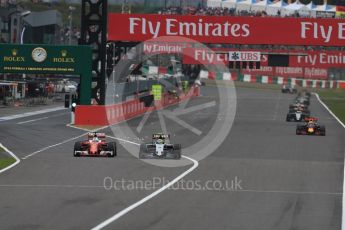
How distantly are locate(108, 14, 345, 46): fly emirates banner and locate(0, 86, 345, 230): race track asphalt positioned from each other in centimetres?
1001

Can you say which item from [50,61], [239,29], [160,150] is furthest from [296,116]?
[160,150]

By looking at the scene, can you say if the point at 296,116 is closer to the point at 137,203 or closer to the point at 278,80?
the point at 137,203

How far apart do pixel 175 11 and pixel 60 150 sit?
164ft

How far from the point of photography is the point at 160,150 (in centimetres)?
2773

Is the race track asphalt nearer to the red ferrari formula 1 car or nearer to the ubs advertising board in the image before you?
the red ferrari formula 1 car

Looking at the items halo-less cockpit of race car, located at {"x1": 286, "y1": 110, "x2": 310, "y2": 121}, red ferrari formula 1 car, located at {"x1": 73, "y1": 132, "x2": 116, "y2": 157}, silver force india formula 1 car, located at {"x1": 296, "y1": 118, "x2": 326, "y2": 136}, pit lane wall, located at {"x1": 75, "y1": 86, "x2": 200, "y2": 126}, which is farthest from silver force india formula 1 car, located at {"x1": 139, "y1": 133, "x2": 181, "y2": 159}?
halo-less cockpit of race car, located at {"x1": 286, "y1": 110, "x2": 310, "y2": 121}

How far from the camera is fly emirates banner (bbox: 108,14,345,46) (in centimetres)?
4769

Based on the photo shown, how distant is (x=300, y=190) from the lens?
67.9 ft

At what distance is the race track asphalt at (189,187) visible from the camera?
15336 millimetres

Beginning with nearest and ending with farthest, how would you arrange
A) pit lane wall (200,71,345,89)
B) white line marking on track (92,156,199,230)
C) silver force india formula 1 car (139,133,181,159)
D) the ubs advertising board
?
white line marking on track (92,156,199,230), silver force india formula 1 car (139,133,181,159), the ubs advertising board, pit lane wall (200,71,345,89)

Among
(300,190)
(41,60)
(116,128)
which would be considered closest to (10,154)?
(300,190)

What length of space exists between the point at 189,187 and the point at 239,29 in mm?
28432

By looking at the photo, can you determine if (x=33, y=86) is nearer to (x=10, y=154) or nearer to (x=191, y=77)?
(x=191, y=77)

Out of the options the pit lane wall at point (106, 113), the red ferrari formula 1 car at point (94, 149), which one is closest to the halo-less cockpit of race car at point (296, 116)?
the pit lane wall at point (106, 113)
